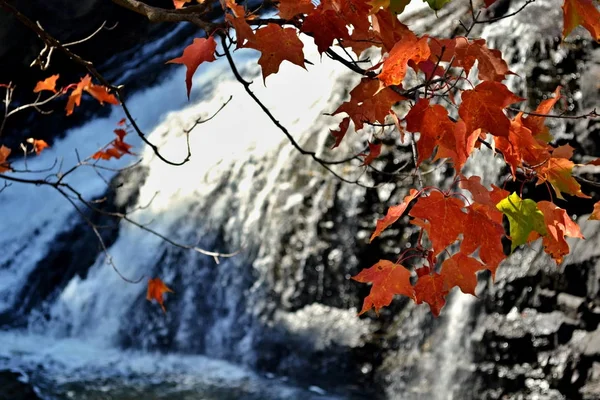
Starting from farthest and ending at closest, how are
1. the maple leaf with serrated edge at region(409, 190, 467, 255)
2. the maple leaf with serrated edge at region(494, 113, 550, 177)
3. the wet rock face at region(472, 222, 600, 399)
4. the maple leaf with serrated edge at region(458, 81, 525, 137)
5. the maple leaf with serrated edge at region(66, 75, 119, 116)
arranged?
1. the wet rock face at region(472, 222, 600, 399)
2. the maple leaf with serrated edge at region(66, 75, 119, 116)
3. the maple leaf with serrated edge at region(494, 113, 550, 177)
4. the maple leaf with serrated edge at region(409, 190, 467, 255)
5. the maple leaf with serrated edge at region(458, 81, 525, 137)

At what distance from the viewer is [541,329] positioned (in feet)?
12.2

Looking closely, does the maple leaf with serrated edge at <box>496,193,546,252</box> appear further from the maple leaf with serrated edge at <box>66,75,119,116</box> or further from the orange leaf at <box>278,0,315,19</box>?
the maple leaf with serrated edge at <box>66,75,119,116</box>

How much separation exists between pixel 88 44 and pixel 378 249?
14.0 feet

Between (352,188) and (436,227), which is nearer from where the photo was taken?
(436,227)

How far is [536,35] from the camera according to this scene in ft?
15.8

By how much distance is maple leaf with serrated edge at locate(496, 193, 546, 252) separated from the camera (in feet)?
4.24

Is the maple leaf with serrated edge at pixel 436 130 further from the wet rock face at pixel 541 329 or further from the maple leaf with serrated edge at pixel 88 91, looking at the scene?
the wet rock face at pixel 541 329

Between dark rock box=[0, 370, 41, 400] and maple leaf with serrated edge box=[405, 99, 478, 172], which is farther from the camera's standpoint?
dark rock box=[0, 370, 41, 400]

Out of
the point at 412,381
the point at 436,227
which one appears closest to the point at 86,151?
the point at 412,381

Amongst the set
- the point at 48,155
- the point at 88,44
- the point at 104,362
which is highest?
the point at 88,44

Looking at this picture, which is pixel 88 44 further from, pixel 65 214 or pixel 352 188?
pixel 352 188

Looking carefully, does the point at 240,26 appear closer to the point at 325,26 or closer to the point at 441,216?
the point at 325,26

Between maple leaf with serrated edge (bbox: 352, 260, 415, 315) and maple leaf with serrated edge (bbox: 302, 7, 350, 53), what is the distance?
47 cm

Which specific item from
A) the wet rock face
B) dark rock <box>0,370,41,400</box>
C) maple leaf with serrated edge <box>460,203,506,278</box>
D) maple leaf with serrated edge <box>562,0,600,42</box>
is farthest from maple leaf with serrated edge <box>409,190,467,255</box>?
dark rock <box>0,370,41,400</box>
